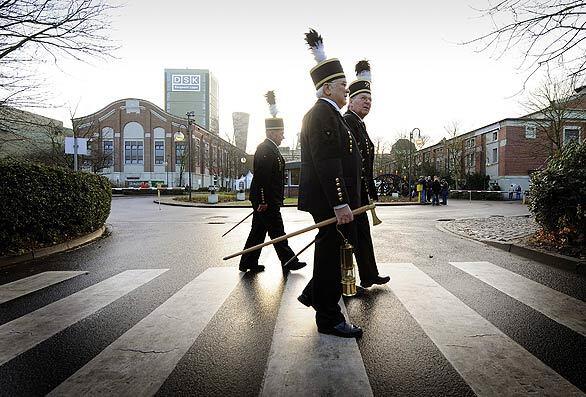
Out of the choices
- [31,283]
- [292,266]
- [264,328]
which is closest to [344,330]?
[264,328]

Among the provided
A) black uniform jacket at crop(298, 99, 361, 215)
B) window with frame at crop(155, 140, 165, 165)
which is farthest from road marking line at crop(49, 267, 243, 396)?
window with frame at crop(155, 140, 165, 165)

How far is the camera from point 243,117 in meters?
91.4

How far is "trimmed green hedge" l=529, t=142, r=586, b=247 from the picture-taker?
5.95 m

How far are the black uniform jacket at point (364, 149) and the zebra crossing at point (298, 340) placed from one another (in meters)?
1.12

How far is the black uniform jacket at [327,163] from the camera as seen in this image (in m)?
3.02

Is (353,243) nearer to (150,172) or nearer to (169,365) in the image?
(169,365)

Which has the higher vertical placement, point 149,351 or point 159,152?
point 159,152

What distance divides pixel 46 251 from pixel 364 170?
20.3 feet

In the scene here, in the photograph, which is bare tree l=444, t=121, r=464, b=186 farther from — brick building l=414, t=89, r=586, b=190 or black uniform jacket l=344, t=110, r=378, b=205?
black uniform jacket l=344, t=110, r=378, b=205

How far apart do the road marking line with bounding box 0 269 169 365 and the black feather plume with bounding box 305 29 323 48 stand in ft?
10.8

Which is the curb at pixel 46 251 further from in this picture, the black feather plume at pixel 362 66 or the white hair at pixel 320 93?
the black feather plume at pixel 362 66

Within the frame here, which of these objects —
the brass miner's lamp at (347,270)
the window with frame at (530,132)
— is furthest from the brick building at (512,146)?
the brass miner's lamp at (347,270)

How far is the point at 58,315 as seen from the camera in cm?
362

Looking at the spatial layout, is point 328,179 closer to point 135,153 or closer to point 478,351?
point 478,351
